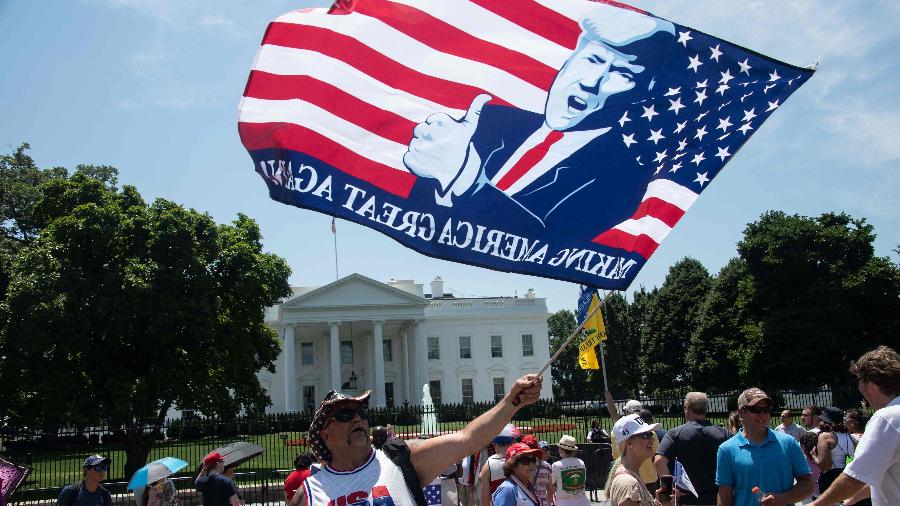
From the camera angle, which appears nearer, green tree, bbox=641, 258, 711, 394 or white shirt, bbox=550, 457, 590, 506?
white shirt, bbox=550, 457, 590, 506

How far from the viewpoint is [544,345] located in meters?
76.3

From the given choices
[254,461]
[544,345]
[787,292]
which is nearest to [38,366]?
[254,461]

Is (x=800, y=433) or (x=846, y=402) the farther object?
(x=846, y=402)

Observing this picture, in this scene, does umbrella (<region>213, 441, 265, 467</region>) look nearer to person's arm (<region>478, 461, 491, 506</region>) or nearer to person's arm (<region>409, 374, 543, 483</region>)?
person's arm (<region>478, 461, 491, 506</region>)

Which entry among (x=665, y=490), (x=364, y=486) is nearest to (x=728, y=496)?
(x=665, y=490)

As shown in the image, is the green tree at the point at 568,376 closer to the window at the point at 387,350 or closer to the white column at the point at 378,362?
the window at the point at 387,350

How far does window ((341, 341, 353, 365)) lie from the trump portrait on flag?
69312 mm

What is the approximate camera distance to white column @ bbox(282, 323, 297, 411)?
68.8 meters

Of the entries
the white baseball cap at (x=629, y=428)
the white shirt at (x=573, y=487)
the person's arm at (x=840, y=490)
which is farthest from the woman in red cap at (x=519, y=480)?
the person's arm at (x=840, y=490)

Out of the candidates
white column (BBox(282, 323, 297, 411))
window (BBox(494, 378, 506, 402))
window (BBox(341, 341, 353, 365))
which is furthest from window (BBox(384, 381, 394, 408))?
window (BBox(494, 378, 506, 402))

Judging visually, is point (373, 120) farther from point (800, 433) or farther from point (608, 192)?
point (800, 433)

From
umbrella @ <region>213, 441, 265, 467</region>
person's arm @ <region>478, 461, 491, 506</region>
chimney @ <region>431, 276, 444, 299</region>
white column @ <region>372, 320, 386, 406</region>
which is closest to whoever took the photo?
person's arm @ <region>478, 461, 491, 506</region>

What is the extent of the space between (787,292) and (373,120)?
4554 centimetres

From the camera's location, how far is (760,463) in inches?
222
